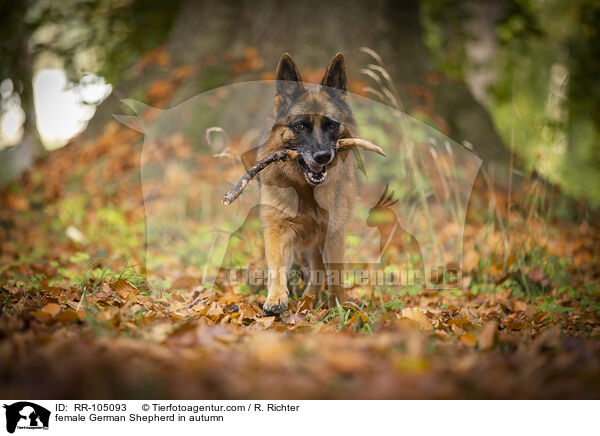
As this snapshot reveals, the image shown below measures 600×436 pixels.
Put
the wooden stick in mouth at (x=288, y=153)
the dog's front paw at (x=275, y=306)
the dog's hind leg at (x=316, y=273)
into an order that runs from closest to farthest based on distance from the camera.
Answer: the dog's front paw at (x=275, y=306)
the wooden stick in mouth at (x=288, y=153)
the dog's hind leg at (x=316, y=273)

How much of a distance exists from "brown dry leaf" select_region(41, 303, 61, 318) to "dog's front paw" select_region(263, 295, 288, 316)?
137 cm

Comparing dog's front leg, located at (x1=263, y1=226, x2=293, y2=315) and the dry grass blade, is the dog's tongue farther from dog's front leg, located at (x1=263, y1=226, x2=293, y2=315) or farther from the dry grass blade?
dog's front leg, located at (x1=263, y1=226, x2=293, y2=315)

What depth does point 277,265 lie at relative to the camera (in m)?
3.29

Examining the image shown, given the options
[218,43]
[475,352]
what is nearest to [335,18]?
[218,43]

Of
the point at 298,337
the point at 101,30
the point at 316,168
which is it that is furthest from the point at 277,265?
the point at 101,30

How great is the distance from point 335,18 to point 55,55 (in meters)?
5.78

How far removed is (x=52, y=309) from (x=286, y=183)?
1.95 meters

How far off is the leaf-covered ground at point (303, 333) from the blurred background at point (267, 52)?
3.49 m

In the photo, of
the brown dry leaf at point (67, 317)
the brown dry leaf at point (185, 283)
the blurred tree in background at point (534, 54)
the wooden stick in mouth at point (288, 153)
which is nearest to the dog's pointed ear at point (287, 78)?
the wooden stick in mouth at point (288, 153)

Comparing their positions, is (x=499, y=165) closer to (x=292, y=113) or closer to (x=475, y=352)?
(x=292, y=113)

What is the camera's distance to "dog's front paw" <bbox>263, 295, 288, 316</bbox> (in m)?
3.03

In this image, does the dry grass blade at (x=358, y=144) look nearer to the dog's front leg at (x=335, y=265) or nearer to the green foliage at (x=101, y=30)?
the dog's front leg at (x=335, y=265)
